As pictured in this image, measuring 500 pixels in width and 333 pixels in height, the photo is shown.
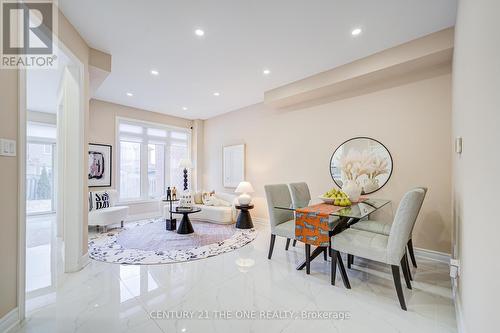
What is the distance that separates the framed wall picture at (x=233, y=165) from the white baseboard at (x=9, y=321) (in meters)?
4.15

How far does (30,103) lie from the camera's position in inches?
195

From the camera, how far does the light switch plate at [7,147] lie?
148 centimetres

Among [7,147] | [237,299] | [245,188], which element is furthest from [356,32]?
[7,147]

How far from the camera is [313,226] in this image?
2.35 metres

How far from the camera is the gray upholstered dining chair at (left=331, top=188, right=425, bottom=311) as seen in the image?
1.85 metres

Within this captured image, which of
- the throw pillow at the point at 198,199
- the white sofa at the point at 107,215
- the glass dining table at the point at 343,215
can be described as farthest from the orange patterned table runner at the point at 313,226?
the white sofa at the point at 107,215

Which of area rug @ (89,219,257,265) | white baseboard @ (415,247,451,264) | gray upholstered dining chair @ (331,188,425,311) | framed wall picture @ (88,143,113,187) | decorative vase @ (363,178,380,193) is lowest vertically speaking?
area rug @ (89,219,257,265)

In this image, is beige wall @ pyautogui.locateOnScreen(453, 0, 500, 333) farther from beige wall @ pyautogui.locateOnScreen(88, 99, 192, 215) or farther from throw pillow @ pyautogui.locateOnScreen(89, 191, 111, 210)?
beige wall @ pyautogui.locateOnScreen(88, 99, 192, 215)

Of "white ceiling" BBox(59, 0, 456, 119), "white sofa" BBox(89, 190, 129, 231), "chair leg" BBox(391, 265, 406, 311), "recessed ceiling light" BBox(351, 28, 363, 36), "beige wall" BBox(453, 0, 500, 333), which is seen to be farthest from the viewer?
"white sofa" BBox(89, 190, 129, 231)

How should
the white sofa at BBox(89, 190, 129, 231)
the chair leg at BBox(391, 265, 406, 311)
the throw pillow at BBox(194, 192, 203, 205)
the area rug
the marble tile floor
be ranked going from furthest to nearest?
the throw pillow at BBox(194, 192, 203, 205), the white sofa at BBox(89, 190, 129, 231), the area rug, the chair leg at BBox(391, 265, 406, 311), the marble tile floor

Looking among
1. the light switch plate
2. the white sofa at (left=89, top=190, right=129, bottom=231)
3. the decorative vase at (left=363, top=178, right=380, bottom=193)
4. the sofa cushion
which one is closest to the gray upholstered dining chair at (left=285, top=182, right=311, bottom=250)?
the decorative vase at (left=363, top=178, right=380, bottom=193)

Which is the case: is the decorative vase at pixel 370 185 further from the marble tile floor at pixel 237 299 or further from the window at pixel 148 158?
the window at pixel 148 158

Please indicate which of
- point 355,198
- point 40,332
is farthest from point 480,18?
point 40,332

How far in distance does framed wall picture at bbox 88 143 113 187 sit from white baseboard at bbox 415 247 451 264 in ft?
20.0
